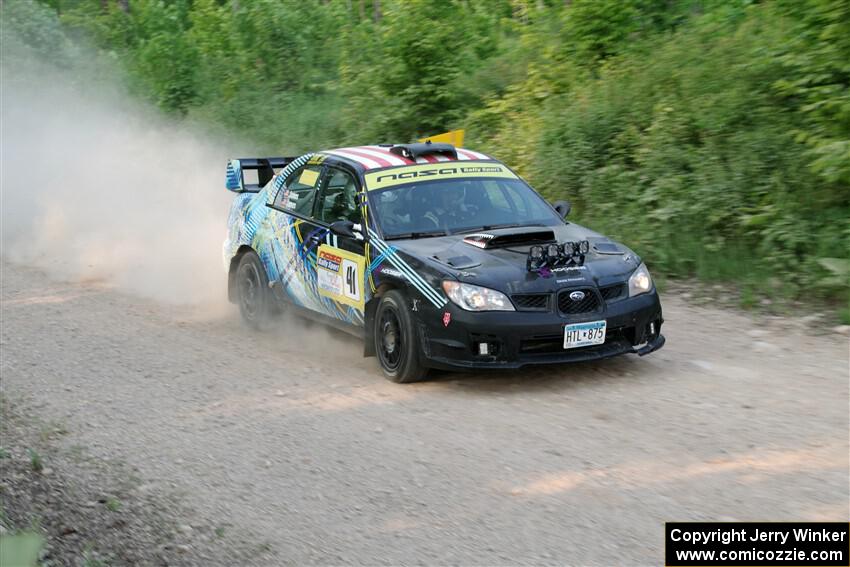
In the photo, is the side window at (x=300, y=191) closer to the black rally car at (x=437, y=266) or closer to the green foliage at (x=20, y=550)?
the black rally car at (x=437, y=266)

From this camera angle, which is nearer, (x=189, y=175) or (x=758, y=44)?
(x=758, y=44)

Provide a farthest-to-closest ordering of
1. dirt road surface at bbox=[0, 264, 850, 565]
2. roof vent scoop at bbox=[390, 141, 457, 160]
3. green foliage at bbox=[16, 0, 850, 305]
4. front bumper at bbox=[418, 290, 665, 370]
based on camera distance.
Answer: green foliage at bbox=[16, 0, 850, 305] < roof vent scoop at bbox=[390, 141, 457, 160] < front bumper at bbox=[418, 290, 665, 370] < dirt road surface at bbox=[0, 264, 850, 565]

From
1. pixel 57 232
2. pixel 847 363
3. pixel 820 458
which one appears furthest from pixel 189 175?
pixel 820 458

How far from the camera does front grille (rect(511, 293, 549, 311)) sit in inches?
274

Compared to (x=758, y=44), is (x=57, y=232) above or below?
below

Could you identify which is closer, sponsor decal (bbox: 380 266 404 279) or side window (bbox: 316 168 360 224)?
sponsor decal (bbox: 380 266 404 279)

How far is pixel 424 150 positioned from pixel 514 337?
246cm

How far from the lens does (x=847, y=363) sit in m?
7.45

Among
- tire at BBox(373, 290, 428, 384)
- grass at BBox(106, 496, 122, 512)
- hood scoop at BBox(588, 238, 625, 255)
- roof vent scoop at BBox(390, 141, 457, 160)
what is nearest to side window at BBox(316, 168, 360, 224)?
roof vent scoop at BBox(390, 141, 457, 160)

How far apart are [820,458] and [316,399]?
11.3 feet

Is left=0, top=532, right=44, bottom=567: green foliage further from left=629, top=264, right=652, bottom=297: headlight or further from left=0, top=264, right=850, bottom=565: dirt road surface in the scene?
left=629, top=264, right=652, bottom=297: headlight

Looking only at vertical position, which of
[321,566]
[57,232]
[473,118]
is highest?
[473,118]

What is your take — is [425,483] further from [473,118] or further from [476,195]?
[473,118]

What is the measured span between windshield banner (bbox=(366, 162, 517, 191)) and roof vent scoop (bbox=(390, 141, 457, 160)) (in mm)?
192
